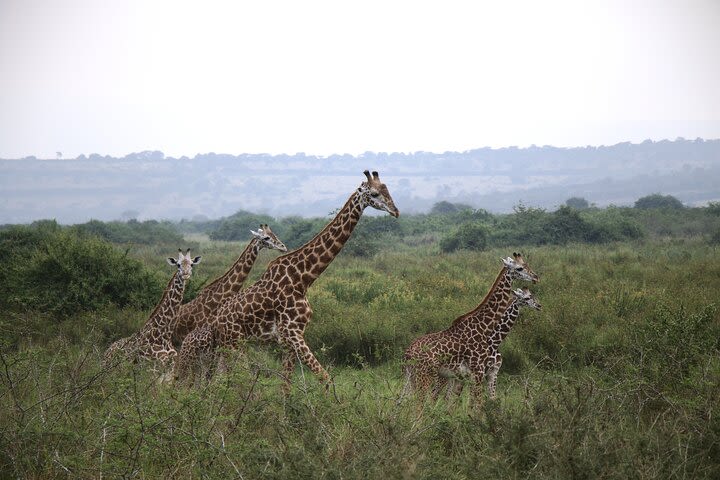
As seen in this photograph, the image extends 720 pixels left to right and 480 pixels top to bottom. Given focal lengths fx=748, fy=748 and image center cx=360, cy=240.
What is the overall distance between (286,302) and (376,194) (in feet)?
4.95

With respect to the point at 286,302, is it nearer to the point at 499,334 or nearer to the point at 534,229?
the point at 499,334

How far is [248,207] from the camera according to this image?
653ft

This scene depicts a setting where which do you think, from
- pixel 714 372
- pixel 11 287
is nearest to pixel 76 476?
pixel 714 372

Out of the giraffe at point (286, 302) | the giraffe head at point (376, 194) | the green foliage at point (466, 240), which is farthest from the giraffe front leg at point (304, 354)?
the green foliage at point (466, 240)

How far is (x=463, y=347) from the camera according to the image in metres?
7.57

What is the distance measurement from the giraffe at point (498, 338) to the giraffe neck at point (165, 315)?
10.7 ft

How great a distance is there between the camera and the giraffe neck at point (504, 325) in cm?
775

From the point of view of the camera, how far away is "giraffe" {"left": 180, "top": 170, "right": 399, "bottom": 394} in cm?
792

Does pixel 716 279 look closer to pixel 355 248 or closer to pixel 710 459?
pixel 710 459

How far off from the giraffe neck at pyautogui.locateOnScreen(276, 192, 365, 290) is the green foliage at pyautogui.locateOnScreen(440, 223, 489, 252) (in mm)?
18805

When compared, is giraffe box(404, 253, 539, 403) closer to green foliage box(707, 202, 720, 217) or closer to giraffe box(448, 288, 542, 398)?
giraffe box(448, 288, 542, 398)

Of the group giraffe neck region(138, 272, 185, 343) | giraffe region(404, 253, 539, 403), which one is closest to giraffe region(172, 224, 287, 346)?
giraffe neck region(138, 272, 185, 343)

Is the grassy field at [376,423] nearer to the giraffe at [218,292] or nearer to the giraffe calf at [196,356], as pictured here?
the giraffe calf at [196,356]

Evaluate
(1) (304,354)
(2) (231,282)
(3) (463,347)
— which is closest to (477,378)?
(3) (463,347)
